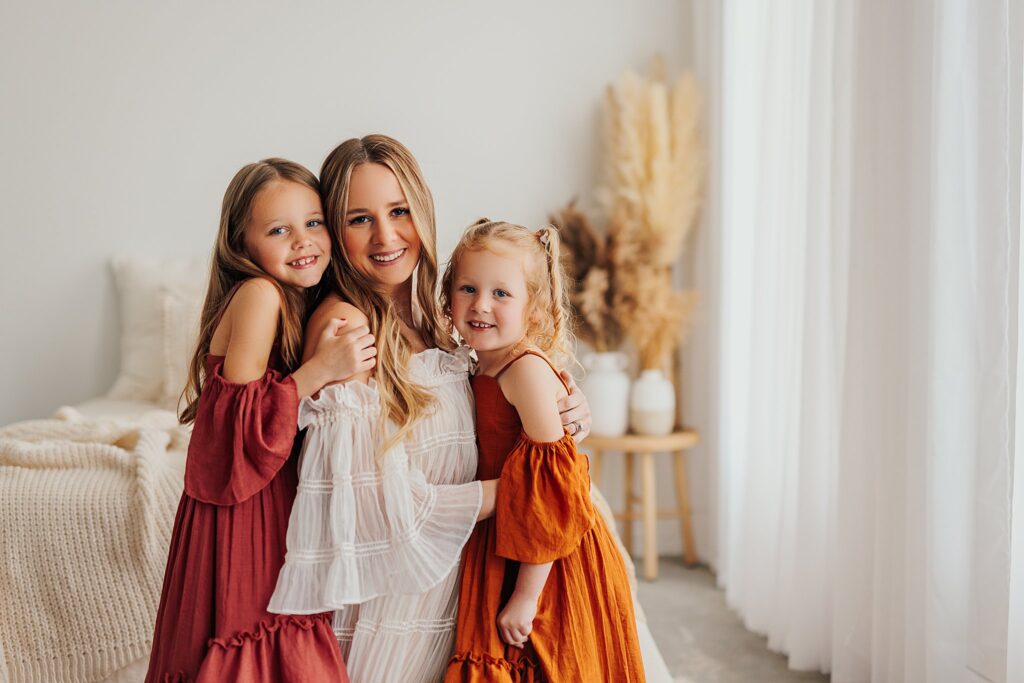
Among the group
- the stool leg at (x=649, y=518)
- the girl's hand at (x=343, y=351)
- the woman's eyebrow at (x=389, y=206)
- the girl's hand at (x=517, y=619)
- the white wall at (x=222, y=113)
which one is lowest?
the stool leg at (x=649, y=518)

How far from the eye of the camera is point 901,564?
73.9 inches

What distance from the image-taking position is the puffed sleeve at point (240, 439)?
1259 millimetres

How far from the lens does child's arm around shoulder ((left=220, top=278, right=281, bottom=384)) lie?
4.27 feet

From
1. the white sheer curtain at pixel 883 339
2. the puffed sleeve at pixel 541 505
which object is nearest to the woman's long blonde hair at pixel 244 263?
the puffed sleeve at pixel 541 505

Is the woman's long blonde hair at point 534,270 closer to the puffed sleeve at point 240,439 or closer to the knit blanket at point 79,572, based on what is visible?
the puffed sleeve at point 240,439

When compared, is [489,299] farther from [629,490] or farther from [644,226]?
[629,490]

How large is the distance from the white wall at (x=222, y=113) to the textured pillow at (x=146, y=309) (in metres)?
0.11

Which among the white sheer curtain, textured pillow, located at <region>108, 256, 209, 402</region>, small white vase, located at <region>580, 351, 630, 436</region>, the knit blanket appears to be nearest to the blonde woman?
the knit blanket

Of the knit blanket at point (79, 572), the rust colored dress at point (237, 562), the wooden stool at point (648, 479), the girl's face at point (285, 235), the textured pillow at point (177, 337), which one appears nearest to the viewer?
the rust colored dress at point (237, 562)

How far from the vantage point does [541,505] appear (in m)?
1.29

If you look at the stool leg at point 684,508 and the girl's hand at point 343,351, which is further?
the stool leg at point 684,508

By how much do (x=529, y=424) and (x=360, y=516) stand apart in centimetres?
29

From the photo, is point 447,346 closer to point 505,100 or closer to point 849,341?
point 849,341

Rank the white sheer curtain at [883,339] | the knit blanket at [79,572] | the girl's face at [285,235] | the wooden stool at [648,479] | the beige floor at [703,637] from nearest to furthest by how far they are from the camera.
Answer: the girl's face at [285,235], the white sheer curtain at [883,339], the knit blanket at [79,572], the beige floor at [703,637], the wooden stool at [648,479]
